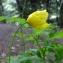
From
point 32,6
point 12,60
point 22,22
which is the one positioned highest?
point 22,22

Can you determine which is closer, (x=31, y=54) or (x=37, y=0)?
(x=31, y=54)

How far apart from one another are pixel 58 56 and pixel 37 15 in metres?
0.32

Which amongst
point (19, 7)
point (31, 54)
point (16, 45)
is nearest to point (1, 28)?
point (16, 45)

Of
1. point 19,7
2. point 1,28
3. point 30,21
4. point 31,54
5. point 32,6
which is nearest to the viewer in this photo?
point 30,21

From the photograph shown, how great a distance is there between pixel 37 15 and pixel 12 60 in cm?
38

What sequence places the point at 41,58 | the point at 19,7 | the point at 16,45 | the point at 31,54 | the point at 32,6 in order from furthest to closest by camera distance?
the point at 32,6 → the point at 19,7 → the point at 16,45 → the point at 31,54 → the point at 41,58

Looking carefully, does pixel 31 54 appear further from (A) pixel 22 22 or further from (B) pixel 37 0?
(B) pixel 37 0

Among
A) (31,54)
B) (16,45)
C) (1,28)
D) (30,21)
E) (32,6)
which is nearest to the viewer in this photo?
(30,21)

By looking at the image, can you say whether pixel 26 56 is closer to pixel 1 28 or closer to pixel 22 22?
pixel 22 22

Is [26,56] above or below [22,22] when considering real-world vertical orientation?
below

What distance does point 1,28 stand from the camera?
647 cm

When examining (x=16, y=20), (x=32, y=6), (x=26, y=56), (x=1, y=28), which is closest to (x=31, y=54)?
(x=26, y=56)

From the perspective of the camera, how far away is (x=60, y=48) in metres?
1.19

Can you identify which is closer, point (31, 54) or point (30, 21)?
point (30, 21)
